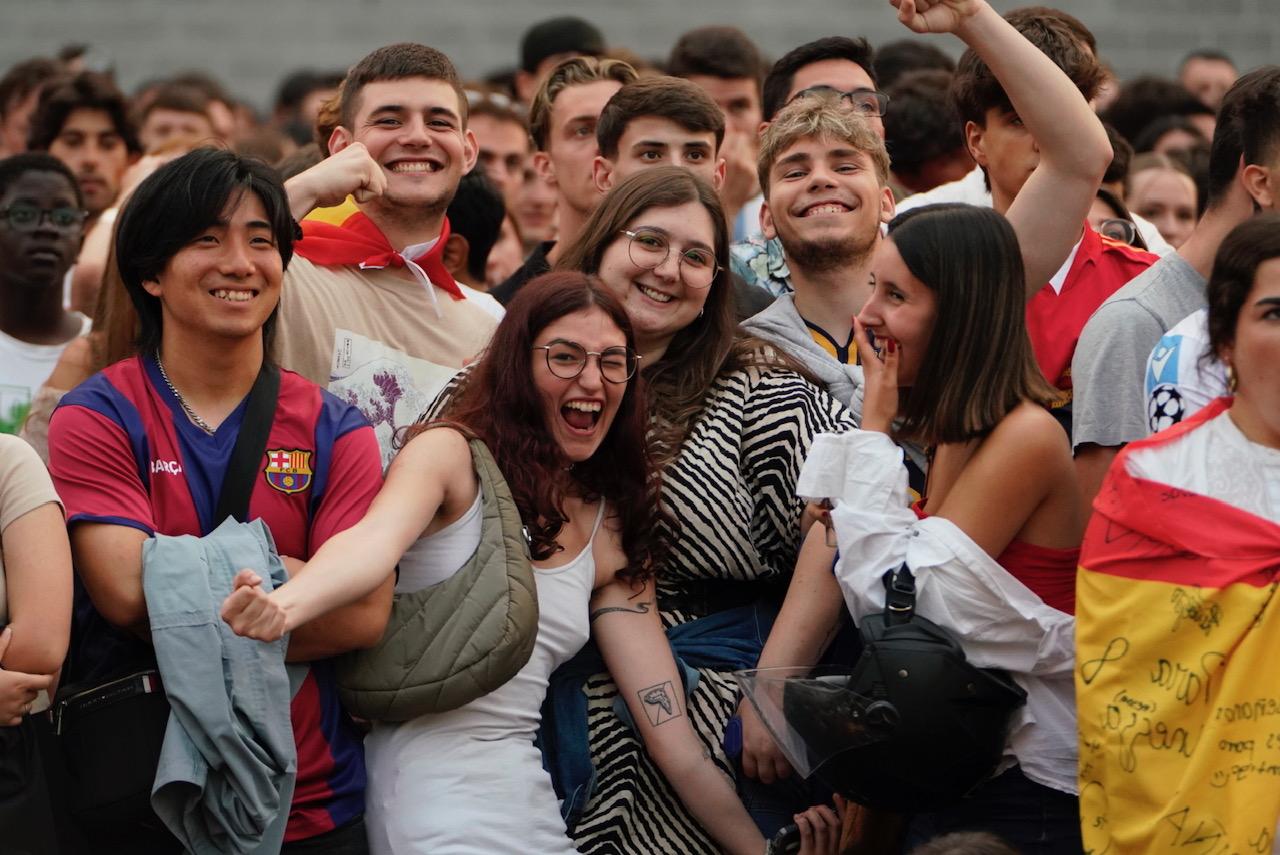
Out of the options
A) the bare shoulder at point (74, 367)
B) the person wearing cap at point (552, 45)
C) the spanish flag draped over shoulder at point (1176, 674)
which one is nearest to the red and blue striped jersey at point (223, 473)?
the bare shoulder at point (74, 367)

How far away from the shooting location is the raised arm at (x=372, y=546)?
11.3 feet

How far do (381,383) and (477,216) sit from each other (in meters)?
1.75

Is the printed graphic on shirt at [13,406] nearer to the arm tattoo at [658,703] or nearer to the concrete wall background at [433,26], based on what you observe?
the arm tattoo at [658,703]

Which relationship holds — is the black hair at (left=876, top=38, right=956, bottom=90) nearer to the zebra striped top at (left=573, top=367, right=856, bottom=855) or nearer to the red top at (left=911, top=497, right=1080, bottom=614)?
the zebra striped top at (left=573, top=367, right=856, bottom=855)

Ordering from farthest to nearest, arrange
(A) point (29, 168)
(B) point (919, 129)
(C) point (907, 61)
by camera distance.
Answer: (C) point (907, 61) → (B) point (919, 129) → (A) point (29, 168)

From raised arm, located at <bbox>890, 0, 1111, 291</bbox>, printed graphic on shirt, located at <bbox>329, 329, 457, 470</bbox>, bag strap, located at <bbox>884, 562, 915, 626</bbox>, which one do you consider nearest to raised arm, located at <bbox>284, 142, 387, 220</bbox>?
printed graphic on shirt, located at <bbox>329, 329, 457, 470</bbox>

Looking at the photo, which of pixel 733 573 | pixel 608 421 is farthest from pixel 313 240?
pixel 733 573

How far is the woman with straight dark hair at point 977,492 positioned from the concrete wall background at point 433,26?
9.92 metres

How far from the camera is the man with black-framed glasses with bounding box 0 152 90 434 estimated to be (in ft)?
19.9

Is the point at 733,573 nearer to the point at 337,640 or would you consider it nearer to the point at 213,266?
the point at 337,640

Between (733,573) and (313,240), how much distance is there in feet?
4.99

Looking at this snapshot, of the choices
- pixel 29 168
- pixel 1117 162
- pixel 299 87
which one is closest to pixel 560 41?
pixel 299 87

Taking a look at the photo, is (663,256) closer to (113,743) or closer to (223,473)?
(223,473)

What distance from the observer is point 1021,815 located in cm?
387
